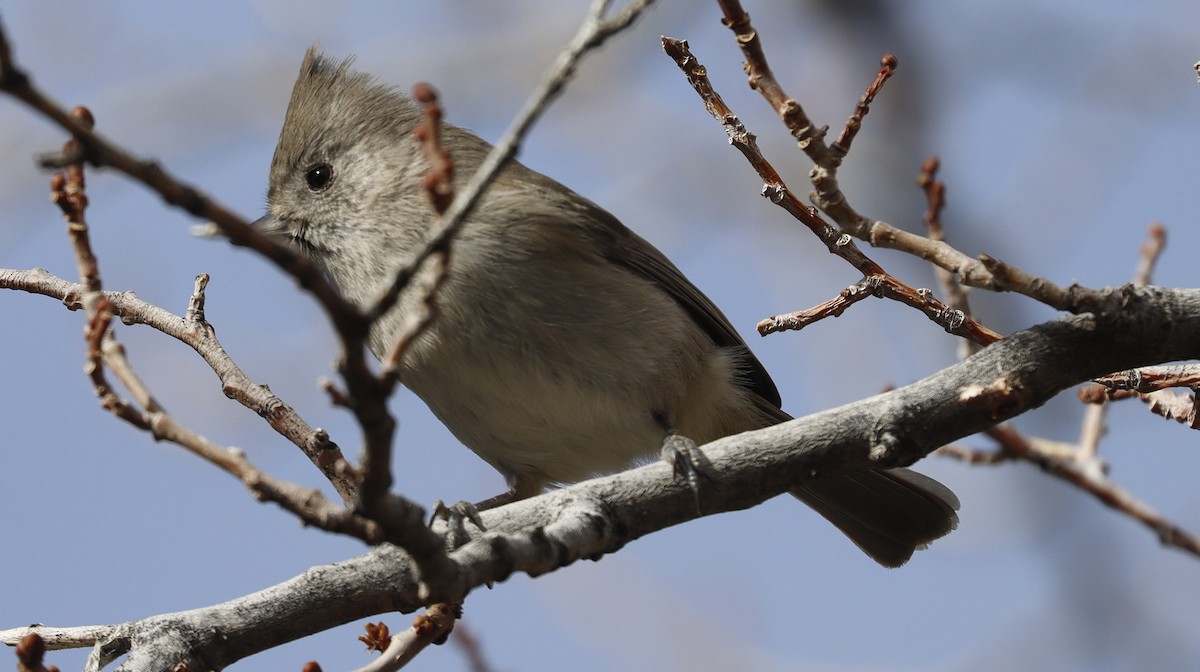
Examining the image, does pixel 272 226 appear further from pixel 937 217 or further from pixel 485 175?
pixel 485 175

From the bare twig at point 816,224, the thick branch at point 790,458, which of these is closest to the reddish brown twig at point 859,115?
the bare twig at point 816,224

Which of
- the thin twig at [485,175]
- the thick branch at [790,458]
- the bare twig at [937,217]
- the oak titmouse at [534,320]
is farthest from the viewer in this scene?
the oak titmouse at [534,320]

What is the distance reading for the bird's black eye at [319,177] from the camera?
408 cm

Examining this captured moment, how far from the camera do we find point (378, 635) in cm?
257

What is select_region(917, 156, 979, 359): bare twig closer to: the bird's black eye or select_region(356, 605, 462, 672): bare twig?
select_region(356, 605, 462, 672): bare twig

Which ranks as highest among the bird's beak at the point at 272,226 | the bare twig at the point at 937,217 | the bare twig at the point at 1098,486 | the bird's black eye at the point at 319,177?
the bird's black eye at the point at 319,177

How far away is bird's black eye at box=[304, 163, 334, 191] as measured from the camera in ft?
13.4

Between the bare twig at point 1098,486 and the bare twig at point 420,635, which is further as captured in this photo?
the bare twig at point 1098,486

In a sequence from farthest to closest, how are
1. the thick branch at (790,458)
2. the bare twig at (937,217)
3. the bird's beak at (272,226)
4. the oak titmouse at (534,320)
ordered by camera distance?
the bird's beak at (272,226) → the oak titmouse at (534,320) → the bare twig at (937,217) → the thick branch at (790,458)

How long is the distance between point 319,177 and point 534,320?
46.8 inches

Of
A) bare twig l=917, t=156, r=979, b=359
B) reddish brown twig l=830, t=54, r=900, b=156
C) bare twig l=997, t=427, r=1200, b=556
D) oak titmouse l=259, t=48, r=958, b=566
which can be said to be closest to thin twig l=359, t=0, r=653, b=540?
reddish brown twig l=830, t=54, r=900, b=156

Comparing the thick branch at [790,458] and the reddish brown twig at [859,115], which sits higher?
the reddish brown twig at [859,115]

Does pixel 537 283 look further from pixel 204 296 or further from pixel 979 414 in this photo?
pixel 979 414

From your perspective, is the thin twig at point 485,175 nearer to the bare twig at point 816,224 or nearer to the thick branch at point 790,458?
the thick branch at point 790,458
